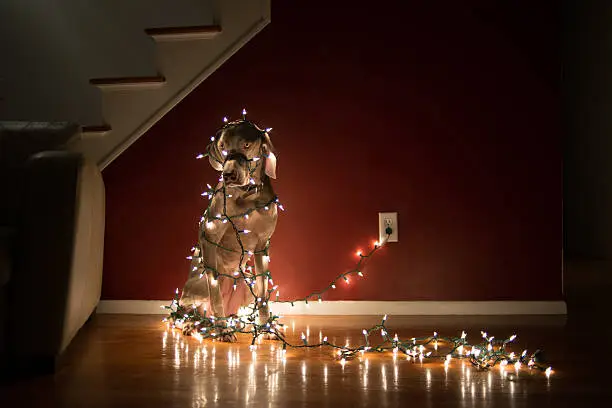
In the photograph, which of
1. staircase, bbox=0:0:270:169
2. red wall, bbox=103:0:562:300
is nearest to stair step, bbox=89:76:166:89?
staircase, bbox=0:0:270:169

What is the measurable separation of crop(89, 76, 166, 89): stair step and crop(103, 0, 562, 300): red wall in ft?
0.43

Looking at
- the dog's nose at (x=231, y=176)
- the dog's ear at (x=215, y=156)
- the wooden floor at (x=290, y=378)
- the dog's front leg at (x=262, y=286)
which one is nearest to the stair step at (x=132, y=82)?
the dog's ear at (x=215, y=156)

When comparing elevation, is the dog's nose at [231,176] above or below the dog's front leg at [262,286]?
above

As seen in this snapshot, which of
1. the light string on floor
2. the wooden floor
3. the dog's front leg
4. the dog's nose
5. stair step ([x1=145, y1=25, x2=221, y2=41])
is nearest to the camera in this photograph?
the wooden floor

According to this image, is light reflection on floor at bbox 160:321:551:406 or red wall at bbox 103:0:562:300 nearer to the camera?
light reflection on floor at bbox 160:321:551:406

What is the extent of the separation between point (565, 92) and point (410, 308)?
3.51 metres

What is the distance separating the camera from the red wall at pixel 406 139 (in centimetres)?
289

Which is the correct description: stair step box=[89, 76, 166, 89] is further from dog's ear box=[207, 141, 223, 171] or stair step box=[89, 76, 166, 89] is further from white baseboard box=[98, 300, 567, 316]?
white baseboard box=[98, 300, 567, 316]

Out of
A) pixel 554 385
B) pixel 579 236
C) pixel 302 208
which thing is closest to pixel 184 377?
pixel 554 385

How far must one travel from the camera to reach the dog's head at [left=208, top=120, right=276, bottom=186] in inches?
92.4

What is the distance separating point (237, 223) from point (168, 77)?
780 mm

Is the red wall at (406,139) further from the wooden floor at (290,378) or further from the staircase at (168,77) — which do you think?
the wooden floor at (290,378)

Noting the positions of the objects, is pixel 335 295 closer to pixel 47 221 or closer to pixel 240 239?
pixel 240 239

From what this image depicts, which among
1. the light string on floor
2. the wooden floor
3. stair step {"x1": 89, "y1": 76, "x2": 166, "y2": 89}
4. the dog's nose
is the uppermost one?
stair step {"x1": 89, "y1": 76, "x2": 166, "y2": 89}
